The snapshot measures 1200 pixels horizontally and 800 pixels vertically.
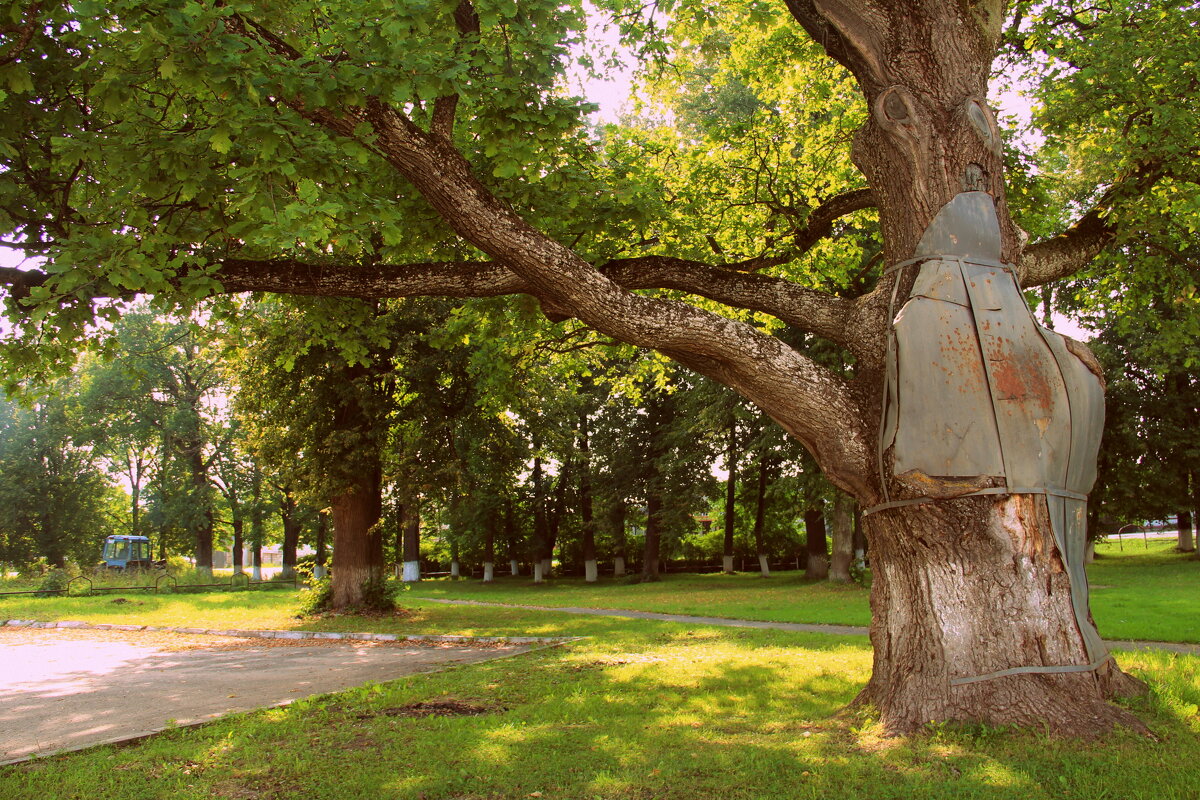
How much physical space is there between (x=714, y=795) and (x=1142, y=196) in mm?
7777

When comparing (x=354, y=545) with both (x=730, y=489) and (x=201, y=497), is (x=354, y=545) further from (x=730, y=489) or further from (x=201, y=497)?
(x=201, y=497)

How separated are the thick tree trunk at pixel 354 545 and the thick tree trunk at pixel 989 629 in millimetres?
14894

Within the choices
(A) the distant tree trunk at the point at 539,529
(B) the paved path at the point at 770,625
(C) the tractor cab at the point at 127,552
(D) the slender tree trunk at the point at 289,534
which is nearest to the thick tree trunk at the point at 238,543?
(D) the slender tree trunk at the point at 289,534

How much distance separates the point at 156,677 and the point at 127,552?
42.4m

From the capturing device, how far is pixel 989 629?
563cm

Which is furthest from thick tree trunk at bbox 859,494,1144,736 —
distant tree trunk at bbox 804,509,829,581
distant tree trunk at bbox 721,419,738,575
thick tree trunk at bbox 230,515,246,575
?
thick tree trunk at bbox 230,515,246,575

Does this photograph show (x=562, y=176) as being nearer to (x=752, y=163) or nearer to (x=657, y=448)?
(x=752, y=163)

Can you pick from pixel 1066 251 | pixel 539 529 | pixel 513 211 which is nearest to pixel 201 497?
pixel 539 529

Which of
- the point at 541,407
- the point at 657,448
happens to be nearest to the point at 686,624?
the point at 541,407

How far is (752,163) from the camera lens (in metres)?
12.3

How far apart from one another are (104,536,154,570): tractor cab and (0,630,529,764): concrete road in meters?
32.9

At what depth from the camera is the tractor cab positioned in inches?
1789

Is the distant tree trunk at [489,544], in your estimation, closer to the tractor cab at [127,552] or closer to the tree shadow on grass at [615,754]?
the tractor cab at [127,552]

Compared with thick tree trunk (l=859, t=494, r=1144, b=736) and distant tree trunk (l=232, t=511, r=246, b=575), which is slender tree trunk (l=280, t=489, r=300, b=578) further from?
thick tree trunk (l=859, t=494, r=1144, b=736)
